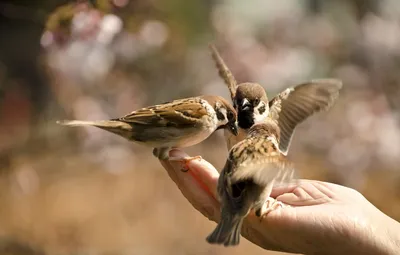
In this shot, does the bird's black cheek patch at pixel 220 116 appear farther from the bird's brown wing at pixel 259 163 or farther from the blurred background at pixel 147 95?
the blurred background at pixel 147 95

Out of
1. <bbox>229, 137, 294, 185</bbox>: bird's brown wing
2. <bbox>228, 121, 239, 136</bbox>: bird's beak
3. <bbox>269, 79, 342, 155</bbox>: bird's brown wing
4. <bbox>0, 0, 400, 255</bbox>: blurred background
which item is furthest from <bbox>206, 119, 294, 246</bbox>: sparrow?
<bbox>0, 0, 400, 255</bbox>: blurred background

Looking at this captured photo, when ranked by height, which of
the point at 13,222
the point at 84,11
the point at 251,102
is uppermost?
the point at 84,11

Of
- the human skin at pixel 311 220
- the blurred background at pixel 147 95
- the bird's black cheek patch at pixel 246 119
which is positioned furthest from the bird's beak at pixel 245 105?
the blurred background at pixel 147 95

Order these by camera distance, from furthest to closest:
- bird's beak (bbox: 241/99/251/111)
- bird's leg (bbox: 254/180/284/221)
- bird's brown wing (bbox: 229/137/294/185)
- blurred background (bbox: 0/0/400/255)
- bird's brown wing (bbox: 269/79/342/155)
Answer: blurred background (bbox: 0/0/400/255), bird's brown wing (bbox: 269/79/342/155), bird's beak (bbox: 241/99/251/111), bird's leg (bbox: 254/180/284/221), bird's brown wing (bbox: 229/137/294/185)

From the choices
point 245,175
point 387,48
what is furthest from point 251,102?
point 387,48

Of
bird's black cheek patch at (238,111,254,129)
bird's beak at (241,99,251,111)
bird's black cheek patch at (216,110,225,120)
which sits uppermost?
bird's black cheek patch at (216,110,225,120)

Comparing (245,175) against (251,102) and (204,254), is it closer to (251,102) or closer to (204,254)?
(251,102)

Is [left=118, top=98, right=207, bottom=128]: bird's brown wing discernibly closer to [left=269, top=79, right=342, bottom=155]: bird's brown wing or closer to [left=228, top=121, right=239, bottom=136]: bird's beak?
[left=228, top=121, right=239, bottom=136]: bird's beak
